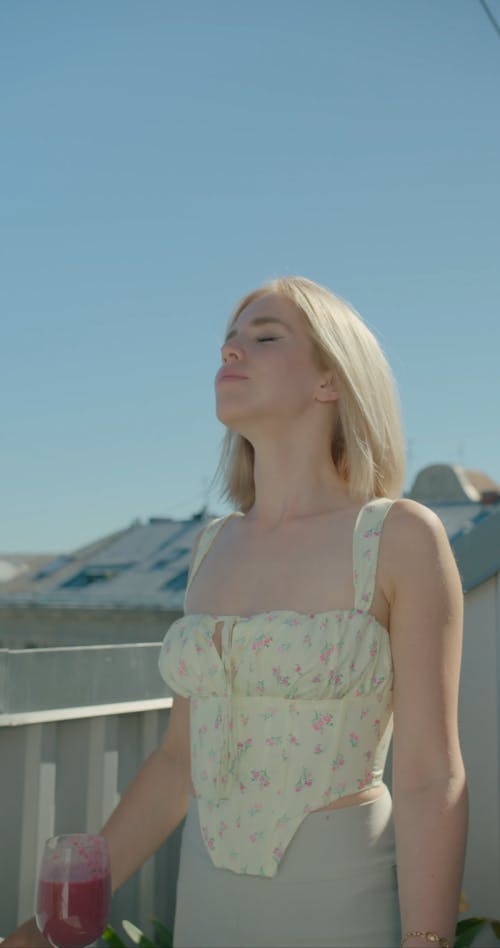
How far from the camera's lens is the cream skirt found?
1.33 metres

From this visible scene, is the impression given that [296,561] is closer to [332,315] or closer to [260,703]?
[260,703]

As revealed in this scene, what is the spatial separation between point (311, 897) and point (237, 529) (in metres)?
0.61

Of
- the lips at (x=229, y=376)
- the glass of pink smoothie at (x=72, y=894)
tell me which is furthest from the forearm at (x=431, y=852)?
the lips at (x=229, y=376)

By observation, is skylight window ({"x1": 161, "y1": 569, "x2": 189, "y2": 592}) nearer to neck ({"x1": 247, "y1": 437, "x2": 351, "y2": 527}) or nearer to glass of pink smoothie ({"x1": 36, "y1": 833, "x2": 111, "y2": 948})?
neck ({"x1": 247, "y1": 437, "x2": 351, "y2": 527})

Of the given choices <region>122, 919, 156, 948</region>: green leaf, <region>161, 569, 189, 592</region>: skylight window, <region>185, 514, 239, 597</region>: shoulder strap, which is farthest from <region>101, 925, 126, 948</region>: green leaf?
<region>161, 569, 189, 592</region>: skylight window

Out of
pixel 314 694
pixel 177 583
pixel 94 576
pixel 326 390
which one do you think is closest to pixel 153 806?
pixel 314 694

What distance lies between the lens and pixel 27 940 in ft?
4.55

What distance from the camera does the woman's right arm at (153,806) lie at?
1.55m

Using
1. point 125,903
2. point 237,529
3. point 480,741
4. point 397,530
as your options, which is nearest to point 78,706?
point 125,903

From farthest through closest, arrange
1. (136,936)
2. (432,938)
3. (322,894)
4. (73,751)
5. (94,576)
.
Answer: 1. (94,576)
2. (73,751)
3. (136,936)
4. (322,894)
5. (432,938)

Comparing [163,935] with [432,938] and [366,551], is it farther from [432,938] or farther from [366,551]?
[366,551]

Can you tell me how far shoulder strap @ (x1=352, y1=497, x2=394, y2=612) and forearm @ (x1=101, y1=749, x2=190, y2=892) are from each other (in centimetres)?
48

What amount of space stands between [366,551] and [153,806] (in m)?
0.58

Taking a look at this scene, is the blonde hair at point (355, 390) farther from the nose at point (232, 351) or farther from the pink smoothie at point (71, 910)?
the pink smoothie at point (71, 910)
